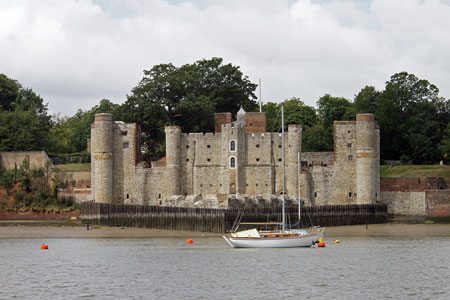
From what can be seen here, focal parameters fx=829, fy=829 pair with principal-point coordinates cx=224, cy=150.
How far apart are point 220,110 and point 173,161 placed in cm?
2192

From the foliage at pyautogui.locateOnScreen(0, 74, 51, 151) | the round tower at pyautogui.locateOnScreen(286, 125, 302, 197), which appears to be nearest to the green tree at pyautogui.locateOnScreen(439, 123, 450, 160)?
the round tower at pyautogui.locateOnScreen(286, 125, 302, 197)

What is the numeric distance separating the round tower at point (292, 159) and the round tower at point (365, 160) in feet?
15.9

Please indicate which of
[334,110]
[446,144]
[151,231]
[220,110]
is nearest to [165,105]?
[220,110]

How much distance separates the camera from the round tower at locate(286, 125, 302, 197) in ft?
220

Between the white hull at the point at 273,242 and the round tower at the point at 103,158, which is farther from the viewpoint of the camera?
the round tower at the point at 103,158

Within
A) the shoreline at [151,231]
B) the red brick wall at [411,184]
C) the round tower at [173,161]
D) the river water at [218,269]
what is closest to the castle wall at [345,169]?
the red brick wall at [411,184]

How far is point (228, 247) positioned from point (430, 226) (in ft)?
59.8

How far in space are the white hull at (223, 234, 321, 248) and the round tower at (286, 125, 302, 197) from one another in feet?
46.2

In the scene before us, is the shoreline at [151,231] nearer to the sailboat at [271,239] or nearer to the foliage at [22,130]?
the sailboat at [271,239]

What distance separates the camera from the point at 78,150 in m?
105

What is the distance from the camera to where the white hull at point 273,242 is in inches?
2061

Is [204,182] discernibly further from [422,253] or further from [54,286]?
[54,286]

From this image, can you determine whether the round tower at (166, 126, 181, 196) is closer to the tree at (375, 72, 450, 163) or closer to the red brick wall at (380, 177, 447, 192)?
the red brick wall at (380, 177, 447, 192)

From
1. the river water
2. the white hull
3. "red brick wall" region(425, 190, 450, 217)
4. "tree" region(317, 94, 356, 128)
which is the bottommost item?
the river water
